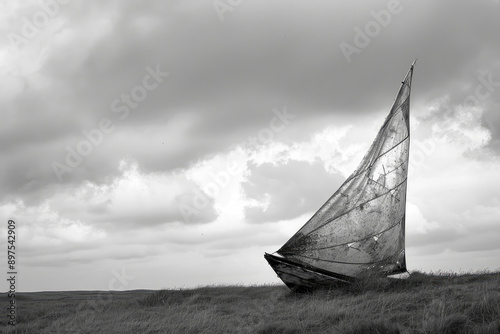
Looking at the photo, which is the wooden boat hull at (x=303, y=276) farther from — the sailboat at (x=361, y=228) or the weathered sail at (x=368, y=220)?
the weathered sail at (x=368, y=220)

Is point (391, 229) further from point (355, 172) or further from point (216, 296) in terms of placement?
point (216, 296)

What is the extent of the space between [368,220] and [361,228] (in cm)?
41

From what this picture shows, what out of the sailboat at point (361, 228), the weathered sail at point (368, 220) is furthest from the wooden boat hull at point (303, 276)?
the weathered sail at point (368, 220)

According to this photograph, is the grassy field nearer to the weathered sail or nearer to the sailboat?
the sailboat

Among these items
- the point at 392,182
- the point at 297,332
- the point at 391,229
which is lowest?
the point at 297,332

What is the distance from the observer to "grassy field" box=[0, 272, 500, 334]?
32.6 feet

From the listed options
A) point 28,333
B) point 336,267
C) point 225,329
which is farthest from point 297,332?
point 28,333

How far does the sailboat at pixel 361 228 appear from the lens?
16312 millimetres

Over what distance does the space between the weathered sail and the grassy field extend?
3.72ft

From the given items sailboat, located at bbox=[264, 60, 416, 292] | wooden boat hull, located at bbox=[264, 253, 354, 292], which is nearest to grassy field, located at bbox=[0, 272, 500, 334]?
Answer: wooden boat hull, located at bbox=[264, 253, 354, 292]

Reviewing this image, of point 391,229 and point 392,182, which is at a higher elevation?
point 392,182

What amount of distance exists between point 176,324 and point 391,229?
30.4ft

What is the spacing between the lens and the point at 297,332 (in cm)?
1050

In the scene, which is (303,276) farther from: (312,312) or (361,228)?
(312,312)
